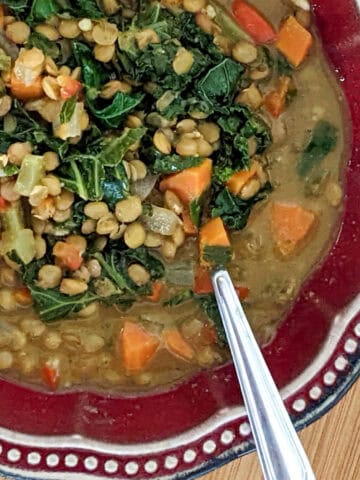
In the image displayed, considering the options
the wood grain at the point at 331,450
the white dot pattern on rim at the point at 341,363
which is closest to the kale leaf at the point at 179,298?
the white dot pattern on rim at the point at 341,363

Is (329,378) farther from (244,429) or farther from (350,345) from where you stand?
(244,429)

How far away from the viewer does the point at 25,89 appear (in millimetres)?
2773

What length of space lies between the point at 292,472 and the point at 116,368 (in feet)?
2.79

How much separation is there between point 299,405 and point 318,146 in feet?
2.92

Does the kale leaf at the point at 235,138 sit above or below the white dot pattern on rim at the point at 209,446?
above

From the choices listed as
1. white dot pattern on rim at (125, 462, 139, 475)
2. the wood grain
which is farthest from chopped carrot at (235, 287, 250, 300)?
white dot pattern on rim at (125, 462, 139, 475)

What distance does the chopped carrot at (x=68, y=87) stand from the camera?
2.76 meters

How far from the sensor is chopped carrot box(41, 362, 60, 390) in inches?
116

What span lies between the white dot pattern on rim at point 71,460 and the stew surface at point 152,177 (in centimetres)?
27

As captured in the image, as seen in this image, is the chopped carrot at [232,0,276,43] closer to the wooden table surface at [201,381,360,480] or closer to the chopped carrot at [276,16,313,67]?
the chopped carrot at [276,16,313,67]

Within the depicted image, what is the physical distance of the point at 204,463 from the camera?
278cm

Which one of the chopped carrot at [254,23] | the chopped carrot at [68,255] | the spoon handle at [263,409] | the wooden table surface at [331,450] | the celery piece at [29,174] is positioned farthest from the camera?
the wooden table surface at [331,450]

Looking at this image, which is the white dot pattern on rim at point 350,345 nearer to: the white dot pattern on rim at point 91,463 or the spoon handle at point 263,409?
the spoon handle at point 263,409

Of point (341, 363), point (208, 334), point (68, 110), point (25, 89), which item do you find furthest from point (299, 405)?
point (25, 89)
